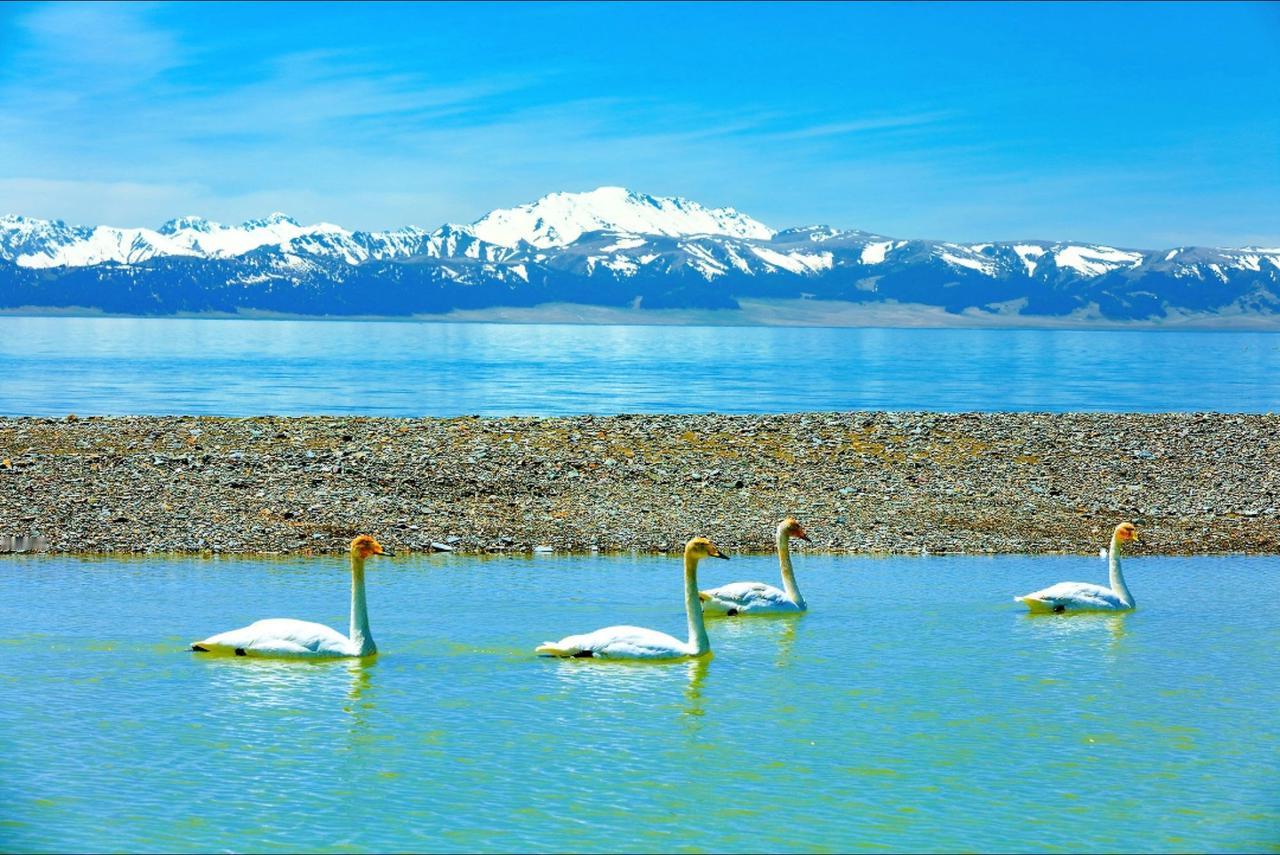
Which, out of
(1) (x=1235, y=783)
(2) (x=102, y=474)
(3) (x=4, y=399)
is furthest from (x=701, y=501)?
(3) (x=4, y=399)

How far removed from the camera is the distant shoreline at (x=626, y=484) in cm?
2752

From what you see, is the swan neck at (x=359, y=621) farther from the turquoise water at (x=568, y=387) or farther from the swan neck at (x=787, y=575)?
the turquoise water at (x=568, y=387)

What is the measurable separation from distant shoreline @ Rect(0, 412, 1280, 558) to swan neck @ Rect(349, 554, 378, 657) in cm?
882

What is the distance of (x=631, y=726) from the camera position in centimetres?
1484

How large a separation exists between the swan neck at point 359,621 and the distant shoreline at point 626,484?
28.9 ft

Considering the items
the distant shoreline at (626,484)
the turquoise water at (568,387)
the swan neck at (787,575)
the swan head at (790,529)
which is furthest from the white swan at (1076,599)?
the turquoise water at (568,387)

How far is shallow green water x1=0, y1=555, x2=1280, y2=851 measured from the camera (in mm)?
11828

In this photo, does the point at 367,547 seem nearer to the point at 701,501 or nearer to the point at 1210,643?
the point at 1210,643

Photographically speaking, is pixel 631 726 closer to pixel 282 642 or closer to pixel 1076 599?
pixel 282 642

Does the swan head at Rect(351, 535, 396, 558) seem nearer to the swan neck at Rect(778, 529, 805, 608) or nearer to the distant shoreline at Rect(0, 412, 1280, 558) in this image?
the swan neck at Rect(778, 529, 805, 608)

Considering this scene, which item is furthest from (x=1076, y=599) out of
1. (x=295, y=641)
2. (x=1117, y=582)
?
(x=295, y=641)

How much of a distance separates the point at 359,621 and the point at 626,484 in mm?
14603

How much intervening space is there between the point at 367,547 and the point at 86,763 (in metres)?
5.41

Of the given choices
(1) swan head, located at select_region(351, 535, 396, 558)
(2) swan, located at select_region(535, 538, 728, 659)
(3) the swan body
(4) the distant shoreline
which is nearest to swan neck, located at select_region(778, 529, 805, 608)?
(2) swan, located at select_region(535, 538, 728, 659)
